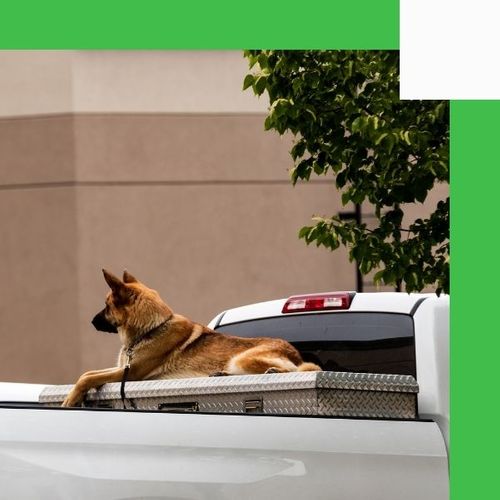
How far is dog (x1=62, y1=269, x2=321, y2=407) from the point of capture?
4.61 m

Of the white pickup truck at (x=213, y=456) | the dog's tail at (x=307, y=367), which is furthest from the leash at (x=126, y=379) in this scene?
the dog's tail at (x=307, y=367)

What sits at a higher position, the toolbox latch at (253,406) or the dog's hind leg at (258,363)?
the dog's hind leg at (258,363)

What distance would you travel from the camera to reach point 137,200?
21.6 ft

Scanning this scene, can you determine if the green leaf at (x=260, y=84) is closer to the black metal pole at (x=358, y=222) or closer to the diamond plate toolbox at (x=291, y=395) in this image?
the black metal pole at (x=358, y=222)

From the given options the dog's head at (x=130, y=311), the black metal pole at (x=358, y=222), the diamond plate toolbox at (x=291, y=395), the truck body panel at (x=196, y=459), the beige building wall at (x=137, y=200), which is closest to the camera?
the truck body panel at (x=196, y=459)

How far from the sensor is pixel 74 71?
23.0ft

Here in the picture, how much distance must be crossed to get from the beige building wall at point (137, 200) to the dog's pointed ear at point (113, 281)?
1032 mm

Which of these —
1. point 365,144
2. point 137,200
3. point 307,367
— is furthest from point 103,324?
point 137,200

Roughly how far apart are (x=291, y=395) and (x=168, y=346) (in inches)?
44.6

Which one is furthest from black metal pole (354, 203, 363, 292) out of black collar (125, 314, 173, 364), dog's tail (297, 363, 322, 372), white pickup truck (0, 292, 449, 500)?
white pickup truck (0, 292, 449, 500)

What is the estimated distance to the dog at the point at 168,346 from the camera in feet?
15.1

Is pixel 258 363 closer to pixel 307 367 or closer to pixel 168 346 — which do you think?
pixel 307 367

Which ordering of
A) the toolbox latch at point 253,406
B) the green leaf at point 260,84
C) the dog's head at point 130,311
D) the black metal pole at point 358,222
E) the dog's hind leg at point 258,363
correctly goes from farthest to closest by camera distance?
the black metal pole at point 358,222, the dog's head at point 130,311, the green leaf at point 260,84, the dog's hind leg at point 258,363, the toolbox latch at point 253,406

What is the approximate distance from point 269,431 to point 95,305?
2883mm
